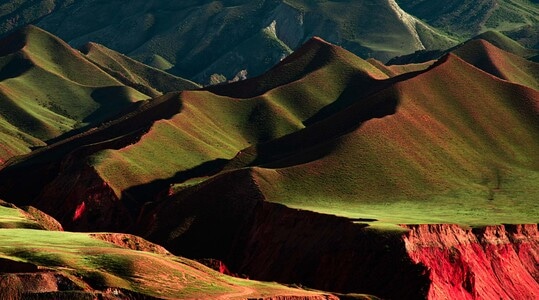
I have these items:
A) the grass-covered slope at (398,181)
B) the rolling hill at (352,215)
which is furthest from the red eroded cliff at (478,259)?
the grass-covered slope at (398,181)

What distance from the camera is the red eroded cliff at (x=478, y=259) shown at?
443ft

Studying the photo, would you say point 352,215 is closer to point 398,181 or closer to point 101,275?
point 398,181

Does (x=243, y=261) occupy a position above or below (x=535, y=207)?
below

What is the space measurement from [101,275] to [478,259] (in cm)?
6136

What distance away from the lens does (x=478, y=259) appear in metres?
142

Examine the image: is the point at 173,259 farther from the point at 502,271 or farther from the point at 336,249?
the point at 502,271

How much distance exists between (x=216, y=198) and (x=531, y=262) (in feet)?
163

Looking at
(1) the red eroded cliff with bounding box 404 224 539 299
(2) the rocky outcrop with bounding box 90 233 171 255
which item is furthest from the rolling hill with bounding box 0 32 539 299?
(2) the rocky outcrop with bounding box 90 233 171 255

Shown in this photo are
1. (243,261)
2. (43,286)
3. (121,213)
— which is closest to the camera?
(43,286)

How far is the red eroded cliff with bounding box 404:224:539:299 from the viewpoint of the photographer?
135m

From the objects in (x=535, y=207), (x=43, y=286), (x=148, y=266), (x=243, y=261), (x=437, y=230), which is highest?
(x=535, y=207)

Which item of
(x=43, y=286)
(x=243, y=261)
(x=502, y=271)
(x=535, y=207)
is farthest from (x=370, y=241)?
(x=43, y=286)

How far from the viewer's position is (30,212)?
153 metres

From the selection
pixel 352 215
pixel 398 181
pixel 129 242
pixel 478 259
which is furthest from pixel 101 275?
pixel 398 181
